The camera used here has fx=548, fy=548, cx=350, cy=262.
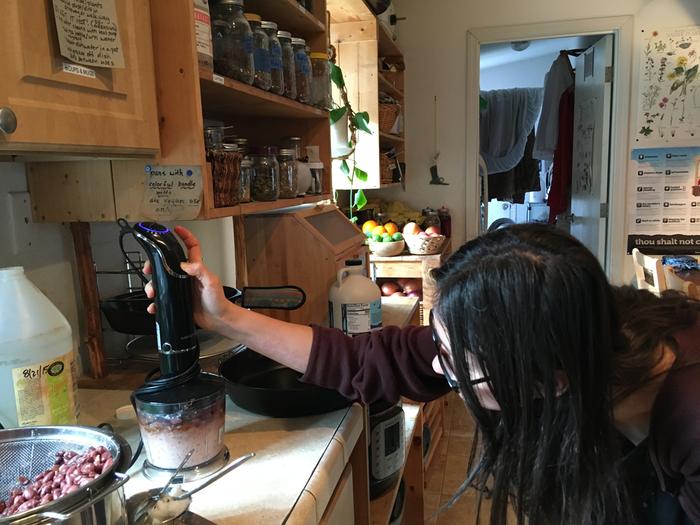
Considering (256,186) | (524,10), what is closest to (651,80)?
(524,10)

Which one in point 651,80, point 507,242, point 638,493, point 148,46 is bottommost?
point 638,493

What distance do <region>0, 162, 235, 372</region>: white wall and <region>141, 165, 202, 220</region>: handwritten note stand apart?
0.31 meters

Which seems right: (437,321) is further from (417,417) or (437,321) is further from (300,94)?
(417,417)

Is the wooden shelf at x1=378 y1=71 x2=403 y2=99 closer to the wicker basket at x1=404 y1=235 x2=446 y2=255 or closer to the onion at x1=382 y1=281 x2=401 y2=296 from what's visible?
the wicker basket at x1=404 y1=235 x2=446 y2=255

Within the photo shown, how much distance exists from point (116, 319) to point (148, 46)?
0.61 metres

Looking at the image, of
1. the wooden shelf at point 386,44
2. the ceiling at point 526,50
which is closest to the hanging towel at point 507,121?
the ceiling at point 526,50

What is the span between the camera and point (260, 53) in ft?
4.49

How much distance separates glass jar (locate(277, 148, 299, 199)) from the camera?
156 cm

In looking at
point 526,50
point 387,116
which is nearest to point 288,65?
point 387,116

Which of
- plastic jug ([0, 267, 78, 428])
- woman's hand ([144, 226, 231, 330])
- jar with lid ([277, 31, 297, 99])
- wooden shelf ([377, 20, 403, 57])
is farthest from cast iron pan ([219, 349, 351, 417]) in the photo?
wooden shelf ([377, 20, 403, 57])

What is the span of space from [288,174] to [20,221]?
69cm

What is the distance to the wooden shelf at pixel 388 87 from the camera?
3170mm

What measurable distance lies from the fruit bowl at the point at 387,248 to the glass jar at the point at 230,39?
181 cm

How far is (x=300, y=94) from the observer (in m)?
1.62
